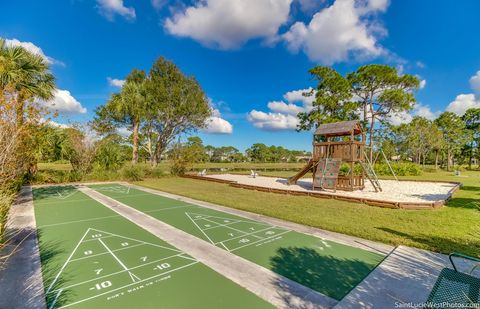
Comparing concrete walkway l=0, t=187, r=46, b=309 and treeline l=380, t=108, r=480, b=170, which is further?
treeline l=380, t=108, r=480, b=170

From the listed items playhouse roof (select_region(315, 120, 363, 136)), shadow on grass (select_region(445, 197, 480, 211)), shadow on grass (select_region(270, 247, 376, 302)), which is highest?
playhouse roof (select_region(315, 120, 363, 136))

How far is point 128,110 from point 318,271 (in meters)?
22.3

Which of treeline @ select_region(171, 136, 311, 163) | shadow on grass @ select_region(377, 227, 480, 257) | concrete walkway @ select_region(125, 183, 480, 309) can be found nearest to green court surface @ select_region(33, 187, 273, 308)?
concrete walkway @ select_region(125, 183, 480, 309)

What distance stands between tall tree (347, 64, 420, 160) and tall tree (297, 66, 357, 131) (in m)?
1.53

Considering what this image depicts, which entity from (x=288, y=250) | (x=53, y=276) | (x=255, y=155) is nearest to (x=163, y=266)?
(x=53, y=276)

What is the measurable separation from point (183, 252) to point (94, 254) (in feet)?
5.66

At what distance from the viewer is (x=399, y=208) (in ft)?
27.3

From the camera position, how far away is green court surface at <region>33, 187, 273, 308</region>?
2996 mm

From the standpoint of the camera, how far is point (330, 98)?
22.6m

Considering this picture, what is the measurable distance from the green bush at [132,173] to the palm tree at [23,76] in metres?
7.76

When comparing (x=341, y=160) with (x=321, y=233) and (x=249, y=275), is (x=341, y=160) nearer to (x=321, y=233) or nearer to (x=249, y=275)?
(x=321, y=233)

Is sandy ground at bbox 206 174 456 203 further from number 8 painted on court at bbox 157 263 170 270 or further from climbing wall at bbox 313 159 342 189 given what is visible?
Answer: number 8 painted on court at bbox 157 263 170 270

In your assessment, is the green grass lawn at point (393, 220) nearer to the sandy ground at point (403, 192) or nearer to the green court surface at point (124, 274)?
the sandy ground at point (403, 192)

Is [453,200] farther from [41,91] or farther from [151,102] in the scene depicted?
[151,102]
